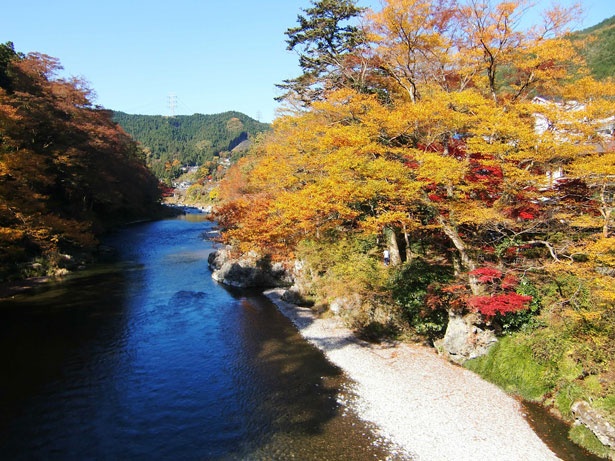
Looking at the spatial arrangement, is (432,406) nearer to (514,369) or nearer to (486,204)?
(514,369)

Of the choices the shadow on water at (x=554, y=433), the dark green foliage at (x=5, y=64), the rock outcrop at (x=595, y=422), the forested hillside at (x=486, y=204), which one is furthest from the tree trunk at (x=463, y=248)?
the dark green foliage at (x=5, y=64)

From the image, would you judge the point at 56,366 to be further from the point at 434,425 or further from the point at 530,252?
the point at 530,252

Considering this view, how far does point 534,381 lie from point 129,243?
37661 millimetres

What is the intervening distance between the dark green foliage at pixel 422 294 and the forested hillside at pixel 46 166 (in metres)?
21.1

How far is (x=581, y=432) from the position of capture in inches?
374

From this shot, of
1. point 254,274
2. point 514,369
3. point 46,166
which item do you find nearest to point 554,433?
point 514,369

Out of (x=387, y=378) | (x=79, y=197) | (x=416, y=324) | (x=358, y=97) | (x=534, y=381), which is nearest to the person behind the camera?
(x=534, y=381)

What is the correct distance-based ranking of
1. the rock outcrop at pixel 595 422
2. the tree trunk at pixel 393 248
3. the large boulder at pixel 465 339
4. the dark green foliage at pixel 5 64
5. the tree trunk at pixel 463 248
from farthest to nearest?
the dark green foliage at pixel 5 64 < the tree trunk at pixel 393 248 < the tree trunk at pixel 463 248 < the large boulder at pixel 465 339 < the rock outcrop at pixel 595 422

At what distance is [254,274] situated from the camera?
80.5 feet

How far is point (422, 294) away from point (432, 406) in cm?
457

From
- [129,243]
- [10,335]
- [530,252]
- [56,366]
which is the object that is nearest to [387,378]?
[530,252]

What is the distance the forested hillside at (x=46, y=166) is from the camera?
22812 mm

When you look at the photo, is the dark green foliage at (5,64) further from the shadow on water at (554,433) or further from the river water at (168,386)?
the shadow on water at (554,433)

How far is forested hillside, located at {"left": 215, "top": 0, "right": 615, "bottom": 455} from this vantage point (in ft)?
→ 36.8
